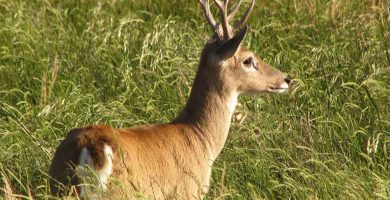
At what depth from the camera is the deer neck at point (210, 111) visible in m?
7.41

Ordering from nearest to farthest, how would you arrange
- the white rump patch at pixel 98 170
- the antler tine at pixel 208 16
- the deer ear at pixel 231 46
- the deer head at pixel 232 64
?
the white rump patch at pixel 98 170, the deer ear at pixel 231 46, the deer head at pixel 232 64, the antler tine at pixel 208 16

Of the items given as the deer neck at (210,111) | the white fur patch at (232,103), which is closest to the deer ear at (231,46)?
the deer neck at (210,111)

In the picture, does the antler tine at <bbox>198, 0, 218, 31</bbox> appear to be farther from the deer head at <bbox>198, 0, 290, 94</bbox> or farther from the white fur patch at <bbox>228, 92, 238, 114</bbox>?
the white fur patch at <bbox>228, 92, 238, 114</bbox>

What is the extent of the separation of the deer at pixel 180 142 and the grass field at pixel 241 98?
7.2 inches

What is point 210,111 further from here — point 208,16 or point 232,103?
point 208,16

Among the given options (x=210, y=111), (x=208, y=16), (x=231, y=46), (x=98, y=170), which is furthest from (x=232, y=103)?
(x=98, y=170)

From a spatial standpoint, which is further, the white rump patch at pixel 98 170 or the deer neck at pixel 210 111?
the deer neck at pixel 210 111

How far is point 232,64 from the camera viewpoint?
7.65 metres

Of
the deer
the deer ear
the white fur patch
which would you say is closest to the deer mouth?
the deer

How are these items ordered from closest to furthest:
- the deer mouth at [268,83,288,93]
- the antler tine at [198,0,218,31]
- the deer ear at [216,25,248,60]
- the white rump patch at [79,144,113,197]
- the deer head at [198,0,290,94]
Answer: the white rump patch at [79,144,113,197]
the deer ear at [216,25,248,60]
the deer head at [198,0,290,94]
the antler tine at [198,0,218,31]
the deer mouth at [268,83,288,93]

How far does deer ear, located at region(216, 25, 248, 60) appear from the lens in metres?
7.32

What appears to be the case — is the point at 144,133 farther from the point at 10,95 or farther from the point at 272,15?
the point at 272,15

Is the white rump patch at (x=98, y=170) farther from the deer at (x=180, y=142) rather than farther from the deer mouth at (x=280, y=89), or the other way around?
the deer mouth at (x=280, y=89)

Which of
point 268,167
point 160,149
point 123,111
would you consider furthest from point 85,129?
point 123,111
